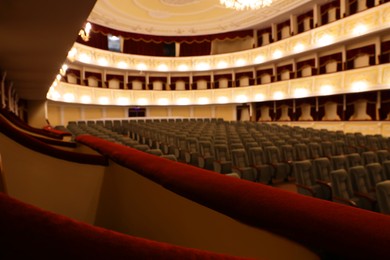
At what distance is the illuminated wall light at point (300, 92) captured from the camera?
11.9 meters

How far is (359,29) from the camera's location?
9.70m

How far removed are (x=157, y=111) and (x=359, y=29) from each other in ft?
41.0

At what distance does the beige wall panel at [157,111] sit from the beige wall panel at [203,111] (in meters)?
2.15

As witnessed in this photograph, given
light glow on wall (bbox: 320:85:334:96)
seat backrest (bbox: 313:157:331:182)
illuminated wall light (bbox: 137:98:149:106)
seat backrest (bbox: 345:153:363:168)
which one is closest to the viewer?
seat backrest (bbox: 313:157:331:182)

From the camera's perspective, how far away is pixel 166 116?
18156 millimetres

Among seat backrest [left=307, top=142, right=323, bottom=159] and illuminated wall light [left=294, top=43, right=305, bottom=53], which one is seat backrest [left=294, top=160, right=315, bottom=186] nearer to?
seat backrest [left=307, top=142, right=323, bottom=159]

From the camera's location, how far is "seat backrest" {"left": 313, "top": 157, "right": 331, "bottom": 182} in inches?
140

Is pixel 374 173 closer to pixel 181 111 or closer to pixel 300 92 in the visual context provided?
pixel 300 92

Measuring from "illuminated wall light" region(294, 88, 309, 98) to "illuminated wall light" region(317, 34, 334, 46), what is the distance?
6.87 ft

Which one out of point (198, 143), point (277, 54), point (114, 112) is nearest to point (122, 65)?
point (114, 112)

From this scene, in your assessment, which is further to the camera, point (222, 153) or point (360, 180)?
point (222, 153)

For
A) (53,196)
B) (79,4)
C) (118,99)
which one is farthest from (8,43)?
(118,99)

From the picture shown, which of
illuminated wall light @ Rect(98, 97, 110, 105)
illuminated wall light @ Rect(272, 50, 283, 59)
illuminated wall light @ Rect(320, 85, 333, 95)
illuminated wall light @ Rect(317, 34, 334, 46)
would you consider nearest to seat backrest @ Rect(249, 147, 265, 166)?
illuminated wall light @ Rect(320, 85, 333, 95)

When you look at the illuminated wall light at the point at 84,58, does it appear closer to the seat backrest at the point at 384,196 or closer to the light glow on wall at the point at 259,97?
the light glow on wall at the point at 259,97
